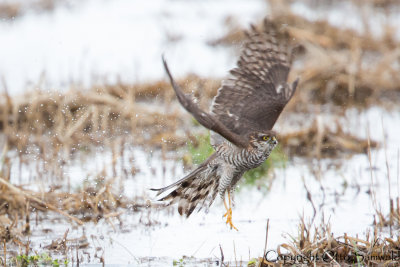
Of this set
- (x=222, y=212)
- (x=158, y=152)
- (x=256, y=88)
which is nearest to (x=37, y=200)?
(x=222, y=212)

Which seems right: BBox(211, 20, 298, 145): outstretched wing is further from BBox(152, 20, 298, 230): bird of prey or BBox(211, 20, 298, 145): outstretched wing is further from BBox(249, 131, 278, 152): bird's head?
BBox(249, 131, 278, 152): bird's head

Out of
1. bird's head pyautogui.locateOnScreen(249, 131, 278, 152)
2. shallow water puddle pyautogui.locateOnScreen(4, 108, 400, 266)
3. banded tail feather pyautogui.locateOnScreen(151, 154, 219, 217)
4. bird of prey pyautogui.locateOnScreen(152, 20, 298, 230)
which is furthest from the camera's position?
banded tail feather pyautogui.locateOnScreen(151, 154, 219, 217)

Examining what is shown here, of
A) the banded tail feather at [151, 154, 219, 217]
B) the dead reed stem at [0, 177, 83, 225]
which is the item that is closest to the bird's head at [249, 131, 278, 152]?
the banded tail feather at [151, 154, 219, 217]

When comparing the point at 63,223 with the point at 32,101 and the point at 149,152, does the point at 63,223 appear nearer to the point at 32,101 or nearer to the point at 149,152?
the point at 149,152

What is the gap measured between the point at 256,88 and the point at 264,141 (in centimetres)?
55

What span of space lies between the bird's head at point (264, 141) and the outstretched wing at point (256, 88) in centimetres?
25

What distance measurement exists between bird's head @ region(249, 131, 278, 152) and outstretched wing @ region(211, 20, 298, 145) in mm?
253

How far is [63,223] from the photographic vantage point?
601 centimetres

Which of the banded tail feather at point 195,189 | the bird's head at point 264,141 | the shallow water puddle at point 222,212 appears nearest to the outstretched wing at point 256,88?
the bird's head at point 264,141

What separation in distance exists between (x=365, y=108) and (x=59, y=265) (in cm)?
603

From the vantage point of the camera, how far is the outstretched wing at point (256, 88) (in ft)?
18.1

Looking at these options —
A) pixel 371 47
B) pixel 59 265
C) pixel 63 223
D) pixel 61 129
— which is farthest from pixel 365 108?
pixel 59 265

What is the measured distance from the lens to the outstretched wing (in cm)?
552

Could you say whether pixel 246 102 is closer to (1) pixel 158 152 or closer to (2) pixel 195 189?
(2) pixel 195 189
